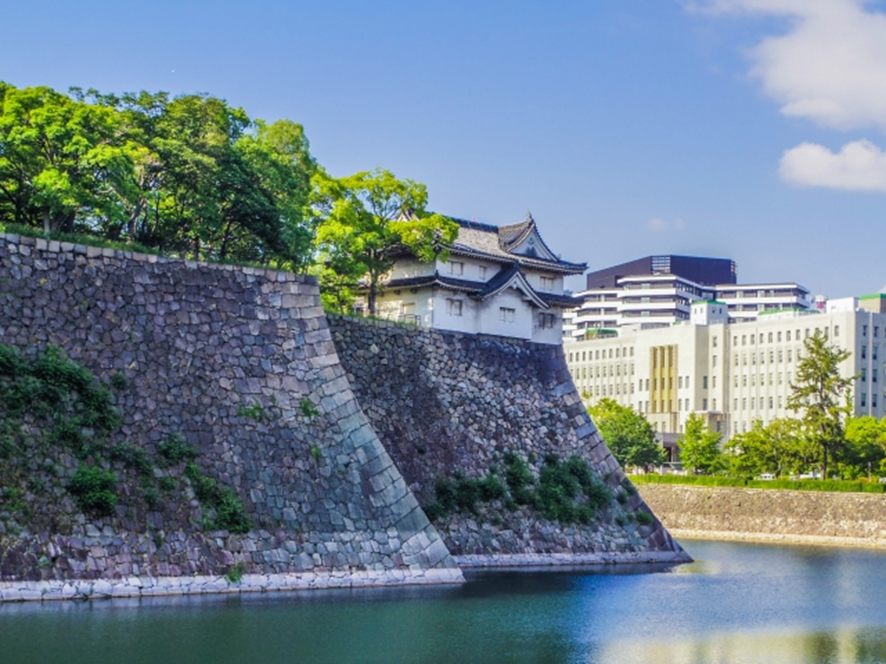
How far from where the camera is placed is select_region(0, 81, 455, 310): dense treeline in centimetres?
3691

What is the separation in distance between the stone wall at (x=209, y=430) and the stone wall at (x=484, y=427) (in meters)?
6.44

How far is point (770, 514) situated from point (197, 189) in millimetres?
43965

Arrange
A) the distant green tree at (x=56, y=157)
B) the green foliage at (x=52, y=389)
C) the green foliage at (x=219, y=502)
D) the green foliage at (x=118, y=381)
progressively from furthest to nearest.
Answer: the distant green tree at (x=56, y=157), the green foliage at (x=118, y=381), the green foliage at (x=219, y=502), the green foliage at (x=52, y=389)

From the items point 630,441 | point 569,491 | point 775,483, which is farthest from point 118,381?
point 630,441

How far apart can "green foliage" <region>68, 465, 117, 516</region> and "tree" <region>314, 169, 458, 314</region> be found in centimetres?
2159

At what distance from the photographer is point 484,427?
49.8m

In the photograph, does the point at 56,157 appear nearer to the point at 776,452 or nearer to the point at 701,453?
the point at 776,452

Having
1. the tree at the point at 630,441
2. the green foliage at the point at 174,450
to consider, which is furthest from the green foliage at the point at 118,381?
the tree at the point at 630,441

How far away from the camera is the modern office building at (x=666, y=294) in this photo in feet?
533

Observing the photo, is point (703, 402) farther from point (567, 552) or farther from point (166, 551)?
point (166, 551)

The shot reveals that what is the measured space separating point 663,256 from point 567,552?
12491 centimetres

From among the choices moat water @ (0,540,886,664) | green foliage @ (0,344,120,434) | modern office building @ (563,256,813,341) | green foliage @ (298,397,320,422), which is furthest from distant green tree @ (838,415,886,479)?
modern office building @ (563,256,813,341)

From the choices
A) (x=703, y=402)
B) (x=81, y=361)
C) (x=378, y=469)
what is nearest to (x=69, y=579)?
(x=81, y=361)

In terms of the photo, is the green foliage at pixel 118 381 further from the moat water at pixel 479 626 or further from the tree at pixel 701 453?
the tree at pixel 701 453
